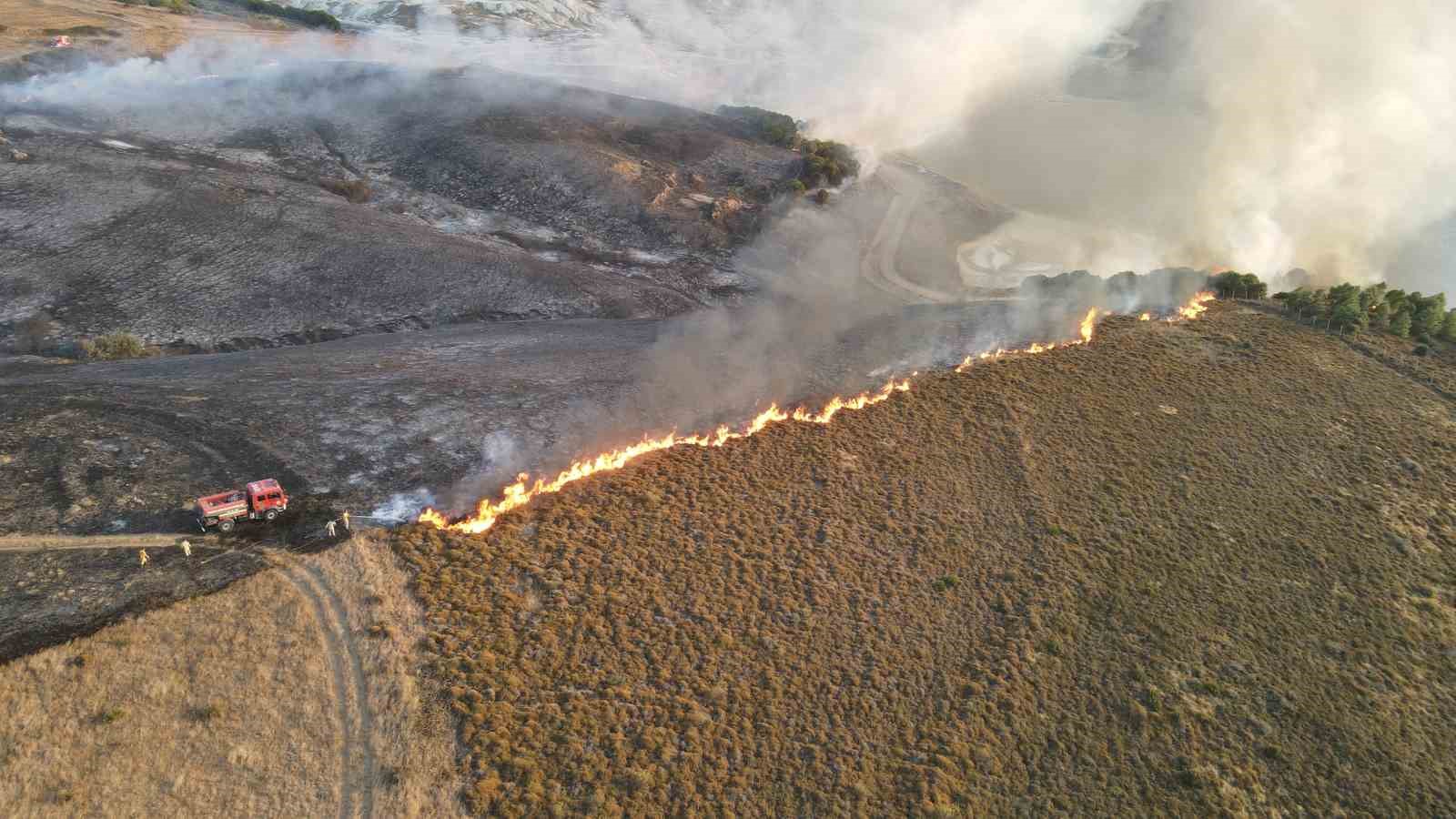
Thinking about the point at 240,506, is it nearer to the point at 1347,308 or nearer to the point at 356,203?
the point at 356,203

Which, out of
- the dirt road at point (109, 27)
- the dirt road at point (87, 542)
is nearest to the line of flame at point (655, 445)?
the dirt road at point (87, 542)

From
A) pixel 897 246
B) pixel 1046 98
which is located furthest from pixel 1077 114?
pixel 897 246

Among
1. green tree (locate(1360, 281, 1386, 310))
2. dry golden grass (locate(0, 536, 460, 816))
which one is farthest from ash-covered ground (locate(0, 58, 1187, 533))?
green tree (locate(1360, 281, 1386, 310))

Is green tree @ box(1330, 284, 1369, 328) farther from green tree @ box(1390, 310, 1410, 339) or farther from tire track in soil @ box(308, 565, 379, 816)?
tire track in soil @ box(308, 565, 379, 816)

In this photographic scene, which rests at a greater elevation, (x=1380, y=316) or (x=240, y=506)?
(x=1380, y=316)

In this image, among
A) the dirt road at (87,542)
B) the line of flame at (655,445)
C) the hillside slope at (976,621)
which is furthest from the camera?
the line of flame at (655,445)

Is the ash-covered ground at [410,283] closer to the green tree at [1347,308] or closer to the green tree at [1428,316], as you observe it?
the green tree at [1347,308]
